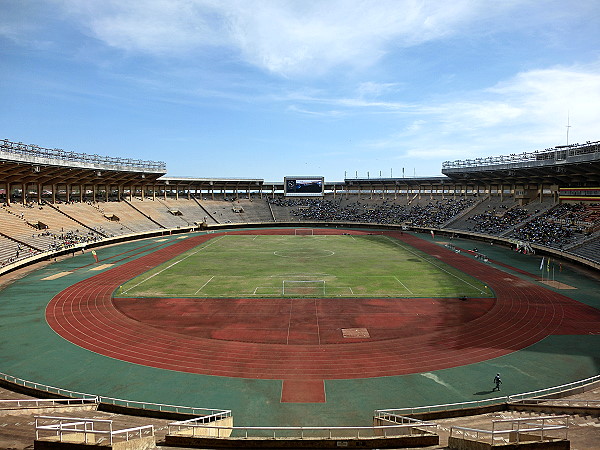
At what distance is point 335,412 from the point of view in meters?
15.9

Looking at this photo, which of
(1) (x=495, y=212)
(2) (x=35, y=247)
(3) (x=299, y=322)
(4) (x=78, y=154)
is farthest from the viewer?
(1) (x=495, y=212)

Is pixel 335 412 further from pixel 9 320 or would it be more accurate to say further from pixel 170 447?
pixel 9 320

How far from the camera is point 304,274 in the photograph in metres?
41.7

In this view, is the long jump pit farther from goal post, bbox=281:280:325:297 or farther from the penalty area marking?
the penalty area marking

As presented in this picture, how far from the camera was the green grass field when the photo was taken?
34.4 metres

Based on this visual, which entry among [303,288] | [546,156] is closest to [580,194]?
[546,156]

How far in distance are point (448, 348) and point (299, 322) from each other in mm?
9900

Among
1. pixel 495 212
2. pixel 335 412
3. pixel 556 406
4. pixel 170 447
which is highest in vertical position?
pixel 495 212

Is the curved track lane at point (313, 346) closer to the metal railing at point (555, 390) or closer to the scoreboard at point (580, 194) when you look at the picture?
the metal railing at point (555, 390)

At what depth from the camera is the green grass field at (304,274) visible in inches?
1355

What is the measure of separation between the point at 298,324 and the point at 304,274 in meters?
15.7

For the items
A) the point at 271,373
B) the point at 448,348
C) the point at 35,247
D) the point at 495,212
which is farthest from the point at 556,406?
the point at 495,212

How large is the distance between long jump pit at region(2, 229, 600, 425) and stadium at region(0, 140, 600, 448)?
127mm

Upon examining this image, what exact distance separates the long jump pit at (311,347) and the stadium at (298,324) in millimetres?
127
